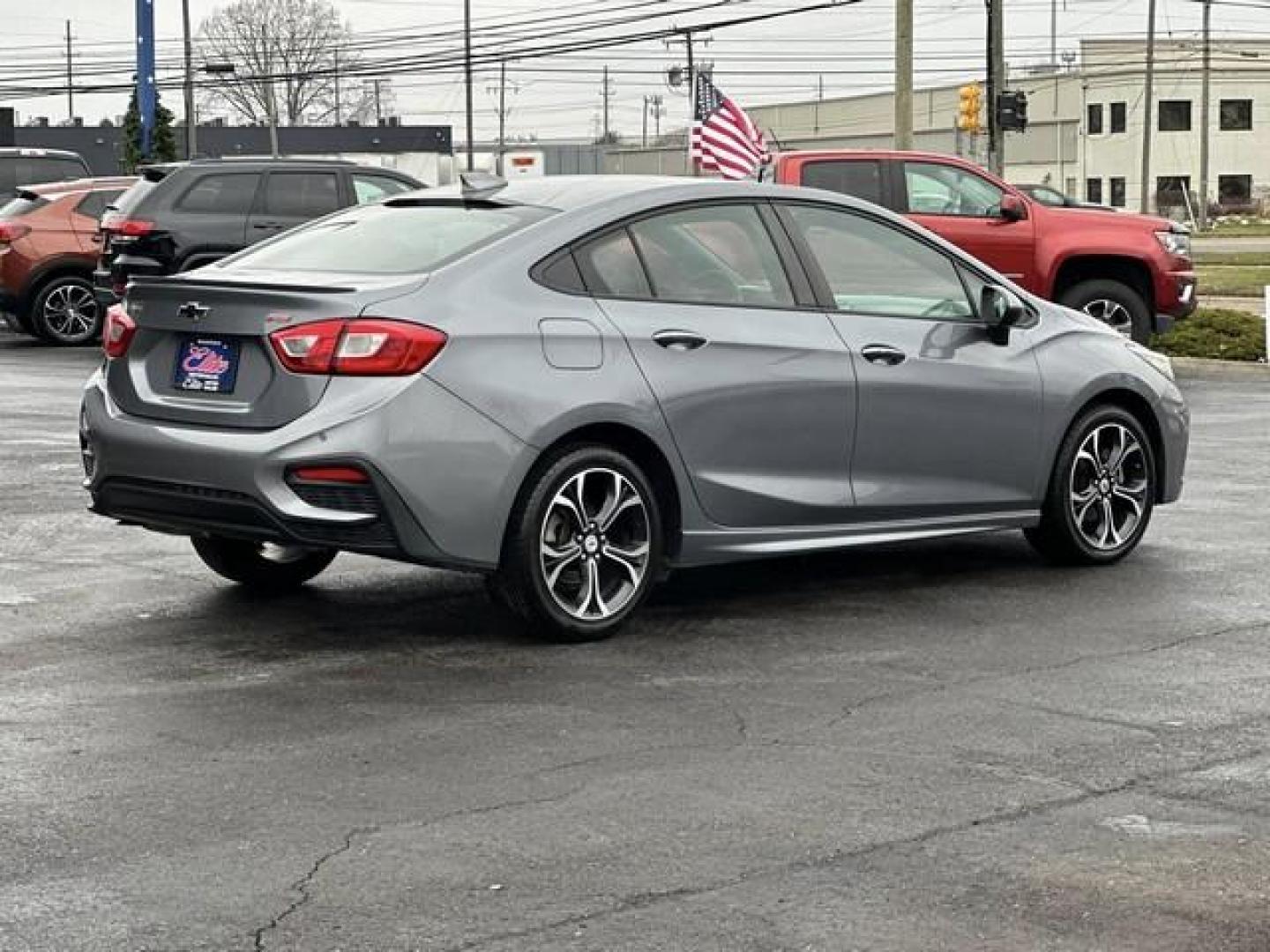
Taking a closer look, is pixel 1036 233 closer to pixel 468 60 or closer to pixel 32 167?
pixel 32 167

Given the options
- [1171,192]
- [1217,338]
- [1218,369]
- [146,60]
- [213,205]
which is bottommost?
[1218,369]

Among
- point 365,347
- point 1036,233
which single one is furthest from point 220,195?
point 365,347

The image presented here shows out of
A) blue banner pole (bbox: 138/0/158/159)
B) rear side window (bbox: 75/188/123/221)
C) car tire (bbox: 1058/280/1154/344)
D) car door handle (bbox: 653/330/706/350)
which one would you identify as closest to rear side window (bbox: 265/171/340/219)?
rear side window (bbox: 75/188/123/221)

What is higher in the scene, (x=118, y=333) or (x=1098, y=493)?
(x=118, y=333)

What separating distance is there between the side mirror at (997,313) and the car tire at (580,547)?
6.09 feet

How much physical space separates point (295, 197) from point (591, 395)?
15.2 m

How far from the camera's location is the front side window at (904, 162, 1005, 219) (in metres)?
20.9

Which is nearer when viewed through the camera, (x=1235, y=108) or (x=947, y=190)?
(x=947, y=190)

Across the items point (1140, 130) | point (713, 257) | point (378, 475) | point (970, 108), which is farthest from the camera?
point (1140, 130)

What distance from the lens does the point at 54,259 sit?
24.1 metres

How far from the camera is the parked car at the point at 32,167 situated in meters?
31.0

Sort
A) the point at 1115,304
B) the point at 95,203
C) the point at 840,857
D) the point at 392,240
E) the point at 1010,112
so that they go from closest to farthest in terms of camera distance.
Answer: the point at 840,857 → the point at 392,240 → the point at 1115,304 → the point at 95,203 → the point at 1010,112

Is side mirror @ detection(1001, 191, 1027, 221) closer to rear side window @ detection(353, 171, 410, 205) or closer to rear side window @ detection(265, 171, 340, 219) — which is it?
rear side window @ detection(353, 171, 410, 205)

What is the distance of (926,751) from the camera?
6633 mm
